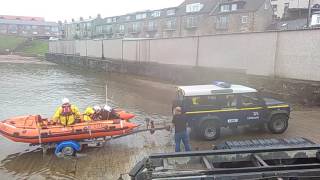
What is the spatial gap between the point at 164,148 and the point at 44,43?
10291 cm

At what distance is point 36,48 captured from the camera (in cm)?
10306

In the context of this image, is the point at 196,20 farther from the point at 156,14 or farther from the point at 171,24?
the point at 156,14

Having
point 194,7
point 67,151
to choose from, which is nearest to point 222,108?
point 67,151

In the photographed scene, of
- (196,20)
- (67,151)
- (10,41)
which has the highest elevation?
(196,20)

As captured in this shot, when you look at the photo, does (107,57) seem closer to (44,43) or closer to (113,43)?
(113,43)

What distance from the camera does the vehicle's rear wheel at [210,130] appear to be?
1323 centimetres

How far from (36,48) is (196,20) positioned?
56.5 m

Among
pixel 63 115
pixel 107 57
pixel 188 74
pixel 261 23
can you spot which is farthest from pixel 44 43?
pixel 63 115

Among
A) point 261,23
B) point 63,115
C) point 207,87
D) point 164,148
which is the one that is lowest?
point 164,148

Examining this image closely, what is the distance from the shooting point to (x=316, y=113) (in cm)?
1783

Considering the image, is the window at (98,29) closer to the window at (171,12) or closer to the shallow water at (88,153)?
the window at (171,12)

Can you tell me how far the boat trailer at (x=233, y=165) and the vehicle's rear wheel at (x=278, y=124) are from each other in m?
7.54

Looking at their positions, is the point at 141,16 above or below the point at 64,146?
above

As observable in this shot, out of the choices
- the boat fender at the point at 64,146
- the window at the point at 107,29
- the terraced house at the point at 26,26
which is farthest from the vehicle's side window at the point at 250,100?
the terraced house at the point at 26,26
